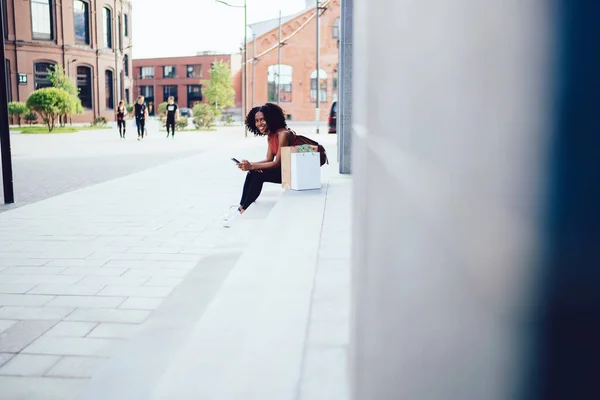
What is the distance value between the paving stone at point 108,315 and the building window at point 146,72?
91.8 meters

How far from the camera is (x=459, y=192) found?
0.72 meters

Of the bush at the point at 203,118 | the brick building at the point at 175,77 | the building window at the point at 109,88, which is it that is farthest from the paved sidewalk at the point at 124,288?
the brick building at the point at 175,77

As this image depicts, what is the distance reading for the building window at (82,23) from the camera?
46541mm

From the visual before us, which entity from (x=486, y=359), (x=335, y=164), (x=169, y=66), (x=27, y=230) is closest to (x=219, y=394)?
(x=486, y=359)

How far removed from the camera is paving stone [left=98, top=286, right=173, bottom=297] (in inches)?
181

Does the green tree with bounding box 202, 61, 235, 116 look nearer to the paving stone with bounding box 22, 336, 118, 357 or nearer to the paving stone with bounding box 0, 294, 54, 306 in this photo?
the paving stone with bounding box 0, 294, 54, 306

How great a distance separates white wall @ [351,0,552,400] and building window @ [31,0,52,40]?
46602 mm

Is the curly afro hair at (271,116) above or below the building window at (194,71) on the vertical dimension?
below

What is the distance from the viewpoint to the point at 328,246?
533 cm

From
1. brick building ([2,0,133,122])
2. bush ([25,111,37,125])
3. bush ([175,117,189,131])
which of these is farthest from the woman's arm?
brick building ([2,0,133,122])

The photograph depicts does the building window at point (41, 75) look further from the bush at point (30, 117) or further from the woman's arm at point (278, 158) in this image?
the woman's arm at point (278, 158)

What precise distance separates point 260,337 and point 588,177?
299 centimetres

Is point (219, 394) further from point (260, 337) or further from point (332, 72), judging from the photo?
point (332, 72)

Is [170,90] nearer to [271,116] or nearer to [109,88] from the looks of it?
[109,88]
